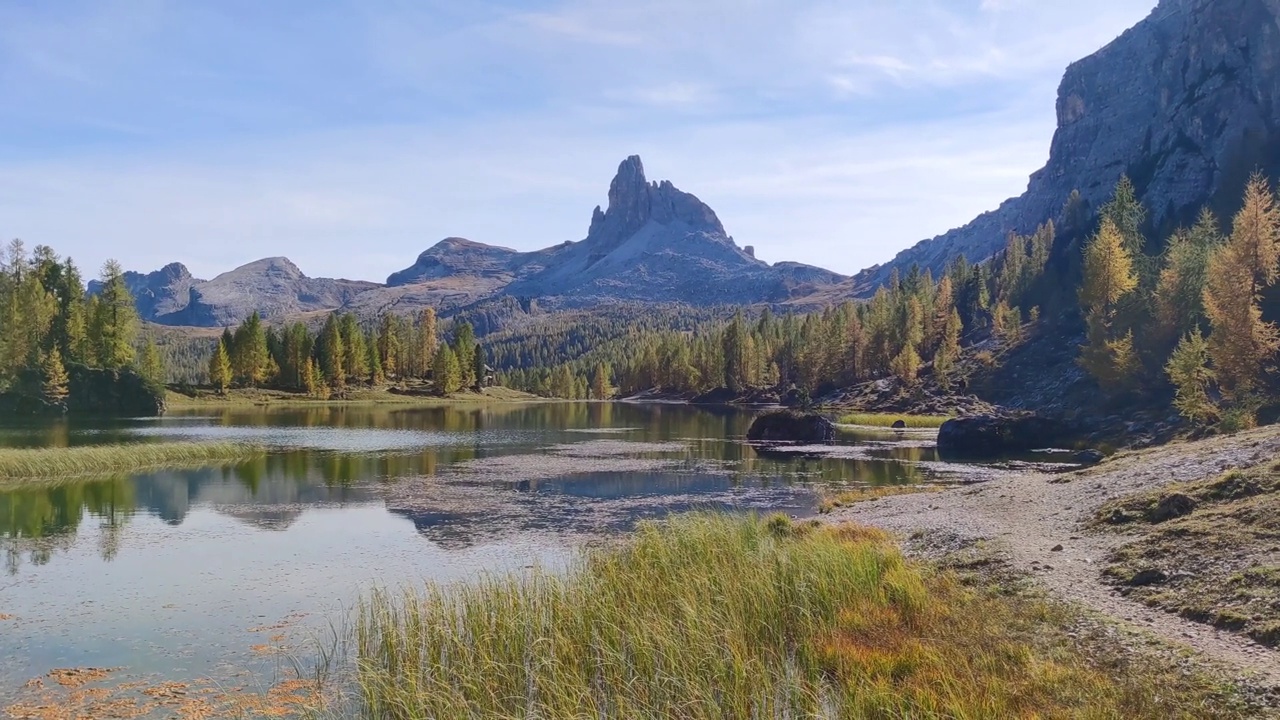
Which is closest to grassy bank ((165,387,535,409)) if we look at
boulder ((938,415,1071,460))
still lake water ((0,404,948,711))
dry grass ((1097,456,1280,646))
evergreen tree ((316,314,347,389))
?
evergreen tree ((316,314,347,389))

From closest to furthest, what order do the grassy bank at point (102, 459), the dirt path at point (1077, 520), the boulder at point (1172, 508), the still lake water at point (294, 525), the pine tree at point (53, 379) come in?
the dirt path at point (1077, 520), the still lake water at point (294, 525), the boulder at point (1172, 508), the grassy bank at point (102, 459), the pine tree at point (53, 379)

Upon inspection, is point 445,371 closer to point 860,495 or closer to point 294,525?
point 294,525

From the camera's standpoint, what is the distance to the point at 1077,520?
1165 inches

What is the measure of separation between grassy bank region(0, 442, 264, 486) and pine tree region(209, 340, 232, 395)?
97654mm

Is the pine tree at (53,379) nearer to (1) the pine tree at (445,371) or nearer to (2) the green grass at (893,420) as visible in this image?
(1) the pine tree at (445,371)

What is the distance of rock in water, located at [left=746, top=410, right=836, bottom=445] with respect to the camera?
97938 mm

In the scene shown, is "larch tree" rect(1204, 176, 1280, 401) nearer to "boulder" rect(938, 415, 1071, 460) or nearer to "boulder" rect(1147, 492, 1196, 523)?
"boulder" rect(938, 415, 1071, 460)

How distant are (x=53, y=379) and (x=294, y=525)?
107m

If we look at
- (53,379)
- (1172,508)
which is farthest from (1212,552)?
(53,379)

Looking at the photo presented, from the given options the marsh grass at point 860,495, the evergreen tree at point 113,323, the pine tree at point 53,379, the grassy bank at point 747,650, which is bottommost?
the marsh grass at point 860,495

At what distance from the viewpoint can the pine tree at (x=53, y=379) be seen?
116688 mm

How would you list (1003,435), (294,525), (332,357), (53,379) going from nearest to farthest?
(294,525), (1003,435), (53,379), (332,357)

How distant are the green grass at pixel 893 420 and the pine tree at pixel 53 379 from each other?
124 meters

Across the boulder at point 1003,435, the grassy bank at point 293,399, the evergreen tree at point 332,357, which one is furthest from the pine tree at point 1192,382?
the evergreen tree at point 332,357
